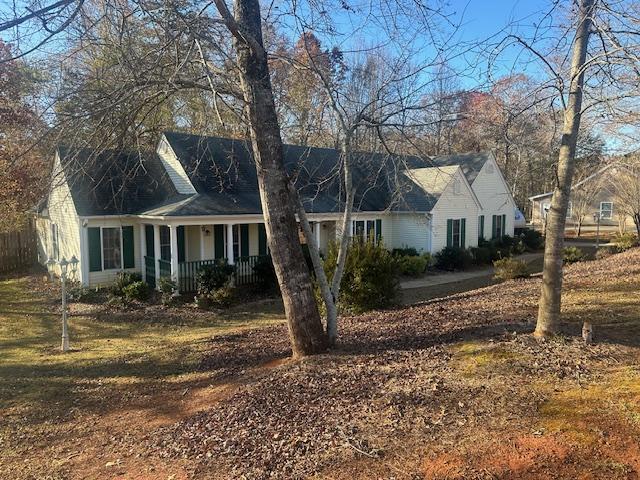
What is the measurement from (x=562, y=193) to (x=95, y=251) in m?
14.8

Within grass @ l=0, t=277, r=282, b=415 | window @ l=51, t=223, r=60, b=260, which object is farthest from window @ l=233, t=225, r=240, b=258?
window @ l=51, t=223, r=60, b=260

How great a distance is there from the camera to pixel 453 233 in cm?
2269

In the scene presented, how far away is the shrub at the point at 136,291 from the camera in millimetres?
14203

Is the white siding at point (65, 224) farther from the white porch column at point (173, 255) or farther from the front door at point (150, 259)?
the white porch column at point (173, 255)

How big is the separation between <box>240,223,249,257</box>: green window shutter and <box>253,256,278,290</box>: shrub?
2018mm

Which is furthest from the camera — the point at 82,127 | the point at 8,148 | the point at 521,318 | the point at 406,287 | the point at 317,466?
the point at 8,148

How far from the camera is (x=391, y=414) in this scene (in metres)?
4.21

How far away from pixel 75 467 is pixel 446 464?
337 centimetres

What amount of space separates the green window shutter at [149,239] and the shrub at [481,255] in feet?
46.3

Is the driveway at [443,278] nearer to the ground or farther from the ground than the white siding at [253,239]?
nearer to the ground

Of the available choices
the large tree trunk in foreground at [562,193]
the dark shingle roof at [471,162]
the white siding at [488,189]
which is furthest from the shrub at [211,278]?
the white siding at [488,189]

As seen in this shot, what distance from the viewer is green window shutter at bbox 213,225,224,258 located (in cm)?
1731

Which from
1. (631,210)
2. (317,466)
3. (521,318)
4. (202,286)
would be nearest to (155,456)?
(317,466)

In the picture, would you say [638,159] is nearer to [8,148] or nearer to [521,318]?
[521,318]
